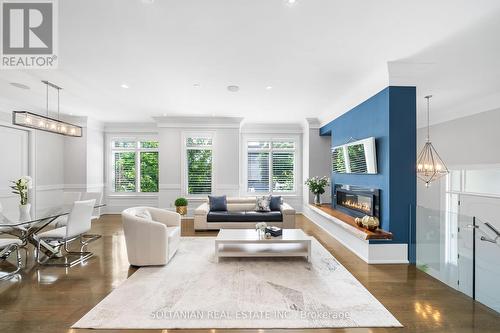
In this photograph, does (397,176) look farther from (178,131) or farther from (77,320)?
(178,131)

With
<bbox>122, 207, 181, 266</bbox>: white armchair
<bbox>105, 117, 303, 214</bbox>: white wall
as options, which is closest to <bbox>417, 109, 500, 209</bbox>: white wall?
<bbox>105, 117, 303, 214</bbox>: white wall

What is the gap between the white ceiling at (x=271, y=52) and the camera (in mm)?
2455

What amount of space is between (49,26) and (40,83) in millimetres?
2511

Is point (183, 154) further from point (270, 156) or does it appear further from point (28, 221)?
point (28, 221)

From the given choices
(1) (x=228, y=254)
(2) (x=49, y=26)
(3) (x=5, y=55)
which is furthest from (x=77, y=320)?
(3) (x=5, y=55)

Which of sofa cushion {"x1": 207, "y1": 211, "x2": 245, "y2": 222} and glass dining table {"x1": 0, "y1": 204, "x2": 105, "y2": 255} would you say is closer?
glass dining table {"x1": 0, "y1": 204, "x2": 105, "y2": 255}

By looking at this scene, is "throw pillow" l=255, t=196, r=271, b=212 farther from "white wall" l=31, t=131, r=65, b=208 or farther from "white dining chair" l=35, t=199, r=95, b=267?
"white wall" l=31, t=131, r=65, b=208

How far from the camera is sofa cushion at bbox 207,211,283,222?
5646 mm

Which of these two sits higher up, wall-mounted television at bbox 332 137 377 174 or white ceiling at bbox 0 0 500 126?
white ceiling at bbox 0 0 500 126

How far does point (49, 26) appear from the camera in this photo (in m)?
2.69

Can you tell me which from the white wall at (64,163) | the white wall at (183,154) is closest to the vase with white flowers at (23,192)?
the white wall at (64,163)

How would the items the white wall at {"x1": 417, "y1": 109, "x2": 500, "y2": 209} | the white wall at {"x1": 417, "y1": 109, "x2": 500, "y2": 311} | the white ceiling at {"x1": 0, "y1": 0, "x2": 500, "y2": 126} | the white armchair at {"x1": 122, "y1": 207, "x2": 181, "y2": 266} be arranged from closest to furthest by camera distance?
the white ceiling at {"x1": 0, "y1": 0, "x2": 500, "y2": 126} < the white wall at {"x1": 417, "y1": 109, "x2": 500, "y2": 311} < the white armchair at {"x1": 122, "y1": 207, "x2": 181, "y2": 266} < the white wall at {"x1": 417, "y1": 109, "x2": 500, "y2": 209}

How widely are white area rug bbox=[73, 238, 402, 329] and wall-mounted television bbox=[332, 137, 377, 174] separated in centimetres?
186

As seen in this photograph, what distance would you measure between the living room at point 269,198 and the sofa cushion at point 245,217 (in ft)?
0.12
